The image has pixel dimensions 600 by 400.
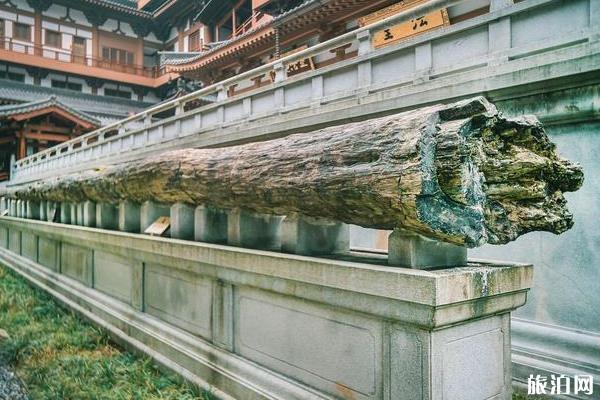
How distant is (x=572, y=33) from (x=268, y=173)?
363 centimetres

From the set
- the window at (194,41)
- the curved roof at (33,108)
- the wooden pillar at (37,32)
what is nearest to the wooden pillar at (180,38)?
the window at (194,41)

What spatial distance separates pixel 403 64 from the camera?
607 cm

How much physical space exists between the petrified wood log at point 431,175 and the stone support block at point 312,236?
0.12 meters

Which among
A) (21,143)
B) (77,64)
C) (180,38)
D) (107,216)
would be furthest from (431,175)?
(77,64)

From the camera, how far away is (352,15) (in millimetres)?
10742

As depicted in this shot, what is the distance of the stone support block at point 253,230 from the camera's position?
3.15m

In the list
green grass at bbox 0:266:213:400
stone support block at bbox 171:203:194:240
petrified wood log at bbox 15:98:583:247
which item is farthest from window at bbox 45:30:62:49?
petrified wood log at bbox 15:98:583:247

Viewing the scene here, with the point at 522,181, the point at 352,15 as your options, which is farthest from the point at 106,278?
the point at 352,15

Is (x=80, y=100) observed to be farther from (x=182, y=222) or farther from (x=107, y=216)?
(x=182, y=222)

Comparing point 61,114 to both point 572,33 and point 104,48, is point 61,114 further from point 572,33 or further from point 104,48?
point 572,33

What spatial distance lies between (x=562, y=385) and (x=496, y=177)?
224 centimetres

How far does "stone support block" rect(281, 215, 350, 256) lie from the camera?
2707mm

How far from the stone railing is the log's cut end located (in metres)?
2.35

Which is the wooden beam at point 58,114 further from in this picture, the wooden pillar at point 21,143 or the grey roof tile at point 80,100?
the grey roof tile at point 80,100
